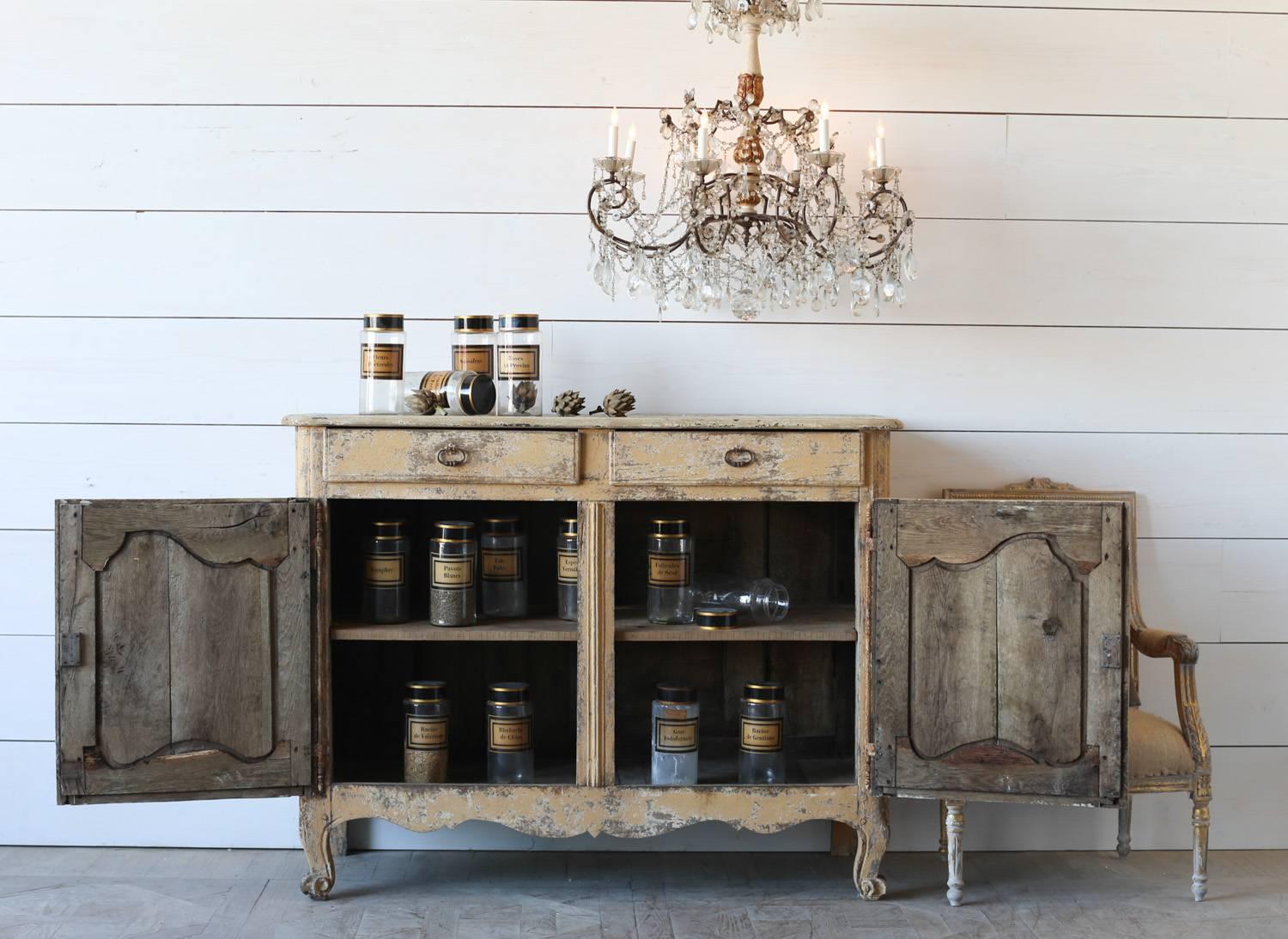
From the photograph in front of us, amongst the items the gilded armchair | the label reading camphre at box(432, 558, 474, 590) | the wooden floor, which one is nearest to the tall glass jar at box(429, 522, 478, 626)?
the label reading camphre at box(432, 558, 474, 590)

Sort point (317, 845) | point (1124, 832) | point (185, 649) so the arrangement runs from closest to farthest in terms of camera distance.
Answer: point (185, 649) < point (317, 845) < point (1124, 832)

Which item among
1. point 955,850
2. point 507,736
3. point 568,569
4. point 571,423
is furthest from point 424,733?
point 955,850

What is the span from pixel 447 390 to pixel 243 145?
0.71 m

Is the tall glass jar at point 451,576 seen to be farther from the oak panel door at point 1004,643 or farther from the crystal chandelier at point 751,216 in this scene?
the oak panel door at point 1004,643

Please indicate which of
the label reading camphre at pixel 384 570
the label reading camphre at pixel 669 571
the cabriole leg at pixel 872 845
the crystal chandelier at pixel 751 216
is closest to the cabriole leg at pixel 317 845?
the label reading camphre at pixel 384 570

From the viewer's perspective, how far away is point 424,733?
2219 millimetres

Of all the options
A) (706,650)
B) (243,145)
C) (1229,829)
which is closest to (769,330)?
(706,650)

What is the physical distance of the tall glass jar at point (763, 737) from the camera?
223 centimetres

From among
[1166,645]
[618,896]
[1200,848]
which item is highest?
[1166,645]

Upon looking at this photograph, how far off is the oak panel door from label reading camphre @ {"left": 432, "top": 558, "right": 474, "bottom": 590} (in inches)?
29.2

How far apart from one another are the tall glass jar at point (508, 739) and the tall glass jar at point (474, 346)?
0.61 metres

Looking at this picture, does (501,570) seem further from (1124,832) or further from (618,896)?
(1124,832)

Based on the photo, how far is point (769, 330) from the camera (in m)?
2.47

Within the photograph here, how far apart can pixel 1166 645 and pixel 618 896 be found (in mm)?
1116
